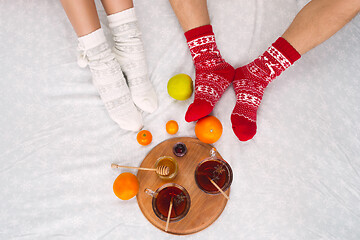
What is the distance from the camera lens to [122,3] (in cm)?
75

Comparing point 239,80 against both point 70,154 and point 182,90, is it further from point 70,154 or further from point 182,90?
point 70,154

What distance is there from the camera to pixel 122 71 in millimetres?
843

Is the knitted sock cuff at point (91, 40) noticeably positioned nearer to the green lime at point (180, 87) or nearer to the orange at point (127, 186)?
the green lime at point (180, 87)

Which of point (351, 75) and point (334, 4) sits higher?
point (334, 4)

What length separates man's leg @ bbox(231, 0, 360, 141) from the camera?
76 cm

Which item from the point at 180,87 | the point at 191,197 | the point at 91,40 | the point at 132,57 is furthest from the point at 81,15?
the point at 191,197

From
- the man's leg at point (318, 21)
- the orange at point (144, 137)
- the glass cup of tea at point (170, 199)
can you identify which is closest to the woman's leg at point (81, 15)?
the orange at point (144, 137)

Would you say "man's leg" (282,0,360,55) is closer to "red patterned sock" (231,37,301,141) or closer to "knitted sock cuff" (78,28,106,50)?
"red patterned sock" (231,37,301,141)

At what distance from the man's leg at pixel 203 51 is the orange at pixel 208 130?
0.09 m

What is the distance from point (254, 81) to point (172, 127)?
281 millimetres

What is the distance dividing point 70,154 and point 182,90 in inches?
15.0

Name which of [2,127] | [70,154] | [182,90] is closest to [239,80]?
[182,90]

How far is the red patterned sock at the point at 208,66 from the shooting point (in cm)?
81

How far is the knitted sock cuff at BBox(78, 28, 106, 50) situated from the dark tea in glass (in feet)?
1.37
